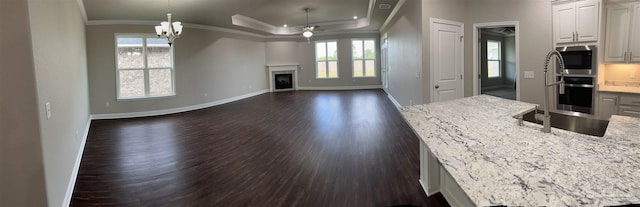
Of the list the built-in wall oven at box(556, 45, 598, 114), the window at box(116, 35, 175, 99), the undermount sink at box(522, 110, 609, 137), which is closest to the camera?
the undermount sink at box(522, 110, 609, 137)

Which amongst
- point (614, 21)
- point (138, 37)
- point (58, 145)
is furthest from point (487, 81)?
point (58, 145)

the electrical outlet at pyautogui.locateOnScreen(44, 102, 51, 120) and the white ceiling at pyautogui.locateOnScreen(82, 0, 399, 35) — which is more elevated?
the white ceiling at pyautogui.locateOnScreen(82, 0, 399, 35)

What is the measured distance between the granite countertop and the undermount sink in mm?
173

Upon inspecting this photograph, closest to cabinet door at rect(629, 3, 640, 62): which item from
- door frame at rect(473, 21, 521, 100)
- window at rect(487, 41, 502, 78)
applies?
door frame at rect(473, 21, 521, 100)

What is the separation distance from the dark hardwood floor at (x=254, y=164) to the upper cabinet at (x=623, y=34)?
118 inches

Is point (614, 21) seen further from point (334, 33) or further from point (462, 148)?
point (334, 33)

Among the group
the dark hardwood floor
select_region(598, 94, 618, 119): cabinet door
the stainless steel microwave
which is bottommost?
the dark hardwood floor

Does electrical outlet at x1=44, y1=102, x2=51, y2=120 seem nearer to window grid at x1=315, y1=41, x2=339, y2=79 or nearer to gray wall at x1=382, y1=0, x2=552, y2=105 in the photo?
gray wall at x1=382, y1=0, x2=552, y2=105

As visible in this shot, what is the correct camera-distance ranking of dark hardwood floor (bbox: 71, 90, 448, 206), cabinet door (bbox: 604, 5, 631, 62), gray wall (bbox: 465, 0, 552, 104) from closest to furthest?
dark hardwood floor (bbox: 71, 90, 448, 206) → cabinet door (bbox: 604, 5, 631, 62) → gray wall (bbox: 465, 0, 552, 104)

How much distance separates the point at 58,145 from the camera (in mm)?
2770

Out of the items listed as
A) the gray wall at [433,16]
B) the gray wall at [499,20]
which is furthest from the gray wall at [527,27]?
the gray wall at [433,16]

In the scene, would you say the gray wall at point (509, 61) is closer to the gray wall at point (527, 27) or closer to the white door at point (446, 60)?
the gray wall at point (527, 27)

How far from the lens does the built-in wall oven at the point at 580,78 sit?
15.3 ft

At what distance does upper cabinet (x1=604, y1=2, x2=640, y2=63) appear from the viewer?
4.32 m
